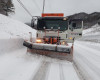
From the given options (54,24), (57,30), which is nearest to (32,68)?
(57,30)

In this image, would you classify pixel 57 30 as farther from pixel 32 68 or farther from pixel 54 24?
pixel 32 68

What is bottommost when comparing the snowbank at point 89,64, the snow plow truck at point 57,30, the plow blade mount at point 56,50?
the snowbank at point 89,64

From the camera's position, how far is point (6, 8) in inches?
933

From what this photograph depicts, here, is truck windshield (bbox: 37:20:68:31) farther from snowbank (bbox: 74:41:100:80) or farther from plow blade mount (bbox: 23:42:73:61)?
snowbank (bbox: 74:41:100:80)

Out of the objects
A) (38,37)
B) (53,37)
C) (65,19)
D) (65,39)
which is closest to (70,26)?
(65,19)

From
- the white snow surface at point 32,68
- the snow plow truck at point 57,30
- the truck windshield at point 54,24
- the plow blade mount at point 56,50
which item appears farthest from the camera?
Answer: the truck windshield at point 54,24

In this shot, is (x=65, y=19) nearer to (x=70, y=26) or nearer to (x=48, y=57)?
(x=70, y=26)

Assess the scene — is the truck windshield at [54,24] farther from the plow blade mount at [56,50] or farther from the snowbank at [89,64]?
the snowbank at [89,64]

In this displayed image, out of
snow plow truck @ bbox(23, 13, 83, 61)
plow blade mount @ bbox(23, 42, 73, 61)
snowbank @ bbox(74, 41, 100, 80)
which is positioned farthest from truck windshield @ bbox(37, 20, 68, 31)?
snowbank @ bbox(74, 41, 100, 80)

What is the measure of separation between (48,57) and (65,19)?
2.67m

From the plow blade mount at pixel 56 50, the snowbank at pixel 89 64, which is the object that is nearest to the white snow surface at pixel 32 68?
the plow blade mount at pixel 56 50

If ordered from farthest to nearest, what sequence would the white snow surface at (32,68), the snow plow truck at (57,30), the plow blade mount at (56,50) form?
the snow plow truck at (57,30) → the plow blade mount at (56,50) → the white snow surface at (32,68)

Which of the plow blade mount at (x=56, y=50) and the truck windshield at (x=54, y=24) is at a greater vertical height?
the truck windshield at (x=54, y=24)

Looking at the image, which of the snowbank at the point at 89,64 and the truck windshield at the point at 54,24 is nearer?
the snowbank at the point at 89,64
